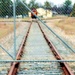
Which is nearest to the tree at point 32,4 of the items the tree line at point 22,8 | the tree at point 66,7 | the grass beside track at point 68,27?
the tree line at point 22,8

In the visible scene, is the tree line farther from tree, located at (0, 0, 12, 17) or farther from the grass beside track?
the grass beside track

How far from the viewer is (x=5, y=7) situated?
1078 centimetres

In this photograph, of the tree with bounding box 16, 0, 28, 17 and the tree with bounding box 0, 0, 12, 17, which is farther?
the tree with bounding box 16, 0, 28, 17

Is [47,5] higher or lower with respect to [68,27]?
higher

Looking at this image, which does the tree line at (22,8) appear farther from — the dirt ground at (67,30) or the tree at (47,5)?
the dirt ground at (67,30)

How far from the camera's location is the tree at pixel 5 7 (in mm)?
10627

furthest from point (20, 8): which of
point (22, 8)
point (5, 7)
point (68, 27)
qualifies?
point (68, 27)

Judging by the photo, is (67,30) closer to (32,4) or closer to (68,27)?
(68,27)

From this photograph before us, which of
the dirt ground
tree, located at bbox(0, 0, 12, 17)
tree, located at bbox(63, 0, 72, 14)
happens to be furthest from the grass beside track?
tree, located at bbox(63, 0, 72, 14)

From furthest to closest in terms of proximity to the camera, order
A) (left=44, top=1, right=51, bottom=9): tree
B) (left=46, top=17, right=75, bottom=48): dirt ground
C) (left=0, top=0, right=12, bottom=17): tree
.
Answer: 1. (left=46, top=17, right=75, bottom=48): dirt ground
2. (left=44, top=1, right=51, bottom=9): tree
3. (left=0, top=0, right=12, bottom=17): tree

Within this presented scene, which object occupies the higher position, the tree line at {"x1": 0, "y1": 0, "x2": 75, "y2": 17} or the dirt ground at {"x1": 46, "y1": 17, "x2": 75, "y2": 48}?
A: the tree line at {"x1": 0, "y1": 0, "x2": 75, "y2": 17}

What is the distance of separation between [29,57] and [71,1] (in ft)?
11.0

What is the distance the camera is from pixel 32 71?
31.0 feet

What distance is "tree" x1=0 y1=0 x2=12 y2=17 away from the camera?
1063 cm
